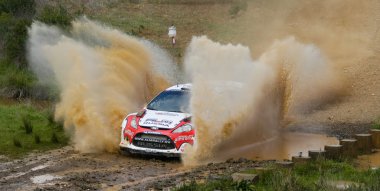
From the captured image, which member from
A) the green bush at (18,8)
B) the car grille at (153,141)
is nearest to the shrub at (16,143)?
the car grille at (153,141)

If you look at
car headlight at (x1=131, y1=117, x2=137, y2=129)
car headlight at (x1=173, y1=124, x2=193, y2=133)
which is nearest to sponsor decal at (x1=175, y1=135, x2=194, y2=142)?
car headlight at (x1=173, y1=124, x2=193, y2=133)

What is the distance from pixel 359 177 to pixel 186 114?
504 cm

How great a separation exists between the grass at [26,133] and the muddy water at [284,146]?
167 inches

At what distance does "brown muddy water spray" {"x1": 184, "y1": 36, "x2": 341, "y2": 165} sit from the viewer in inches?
597

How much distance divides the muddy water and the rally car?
105 cm

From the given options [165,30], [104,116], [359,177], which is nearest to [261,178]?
[359,177]

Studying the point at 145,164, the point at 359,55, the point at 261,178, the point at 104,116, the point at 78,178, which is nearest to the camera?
the point at 261,178

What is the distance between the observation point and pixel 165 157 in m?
14.8

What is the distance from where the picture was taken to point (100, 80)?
17.9 meters

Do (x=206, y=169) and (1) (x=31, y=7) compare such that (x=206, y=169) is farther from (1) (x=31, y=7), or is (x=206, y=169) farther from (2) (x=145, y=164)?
(1) (x=31, y=7)

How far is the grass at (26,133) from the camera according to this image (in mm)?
16000

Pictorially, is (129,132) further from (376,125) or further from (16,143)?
(376,125)

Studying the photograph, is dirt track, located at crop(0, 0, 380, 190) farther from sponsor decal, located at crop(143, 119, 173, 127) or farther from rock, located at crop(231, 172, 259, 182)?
rock, located at crop(231, 172, 259, 182)

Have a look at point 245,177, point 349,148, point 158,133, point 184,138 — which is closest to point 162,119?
point 158,133
